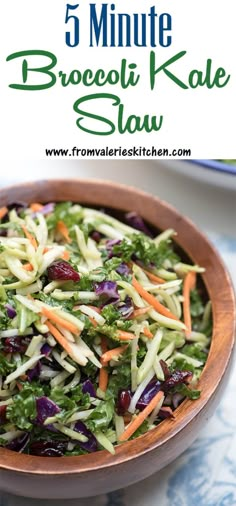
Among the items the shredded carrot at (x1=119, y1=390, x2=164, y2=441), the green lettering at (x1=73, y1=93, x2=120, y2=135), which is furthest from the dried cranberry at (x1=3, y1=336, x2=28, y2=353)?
the green lettering at (x1=73, y1=93, x2=120, y2=135)

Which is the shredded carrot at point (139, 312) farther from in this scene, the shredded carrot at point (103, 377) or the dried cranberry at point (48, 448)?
the dried cranberry at point (48, 448)

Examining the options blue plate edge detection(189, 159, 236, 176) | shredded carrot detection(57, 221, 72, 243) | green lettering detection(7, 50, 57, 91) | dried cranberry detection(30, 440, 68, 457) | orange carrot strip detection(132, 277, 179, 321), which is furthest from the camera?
blue plate edge detection(189, 159, 236, 176)

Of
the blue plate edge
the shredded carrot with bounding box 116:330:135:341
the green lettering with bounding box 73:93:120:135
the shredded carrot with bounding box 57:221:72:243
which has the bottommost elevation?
the shredded carrot with bounding box 116:330:135:341

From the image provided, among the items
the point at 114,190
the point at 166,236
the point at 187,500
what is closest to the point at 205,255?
the point at 166,236

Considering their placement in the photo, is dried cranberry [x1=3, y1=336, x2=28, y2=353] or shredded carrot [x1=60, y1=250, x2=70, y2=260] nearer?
dried cranberry [x1=3, y1=336, x2=28, y2=353]

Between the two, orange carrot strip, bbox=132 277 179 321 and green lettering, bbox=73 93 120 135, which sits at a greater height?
green lettering, bbox=73 93 120 135

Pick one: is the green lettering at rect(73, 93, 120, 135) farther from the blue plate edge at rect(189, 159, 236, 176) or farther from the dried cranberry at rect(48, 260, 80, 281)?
the dried cranberry at rect(48, 260, 80, 281)

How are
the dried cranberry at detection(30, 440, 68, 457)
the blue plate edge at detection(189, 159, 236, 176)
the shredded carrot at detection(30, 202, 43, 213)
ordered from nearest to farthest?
the dried cranberry at detection(30, 440, 68, 457), the shredded carrot at detection(30, 202, 43, 213), the blue plate edge at detection(189, 159, 236, 176)
